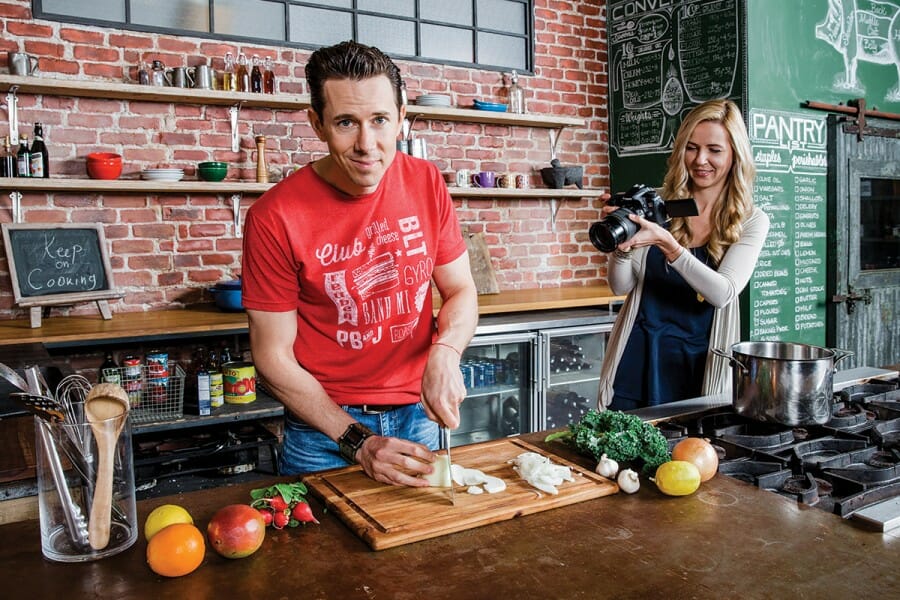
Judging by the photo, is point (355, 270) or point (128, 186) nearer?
point (355, 270)

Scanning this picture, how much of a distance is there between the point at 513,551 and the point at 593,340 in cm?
309

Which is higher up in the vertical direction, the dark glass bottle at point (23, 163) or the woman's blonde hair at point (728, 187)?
the dark glass bottle at point (23, 163)

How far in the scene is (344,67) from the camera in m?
1.48

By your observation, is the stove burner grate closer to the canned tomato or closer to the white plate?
the canned tomato

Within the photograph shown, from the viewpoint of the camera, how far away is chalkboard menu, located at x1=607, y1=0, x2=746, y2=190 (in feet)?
13.1

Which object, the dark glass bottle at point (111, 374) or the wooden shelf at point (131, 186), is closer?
the dark glass bottle at point (111, 374)

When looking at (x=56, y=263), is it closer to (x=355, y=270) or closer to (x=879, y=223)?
(x=355, y=270)

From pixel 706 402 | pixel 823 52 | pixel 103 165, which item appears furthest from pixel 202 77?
pixel 823 52

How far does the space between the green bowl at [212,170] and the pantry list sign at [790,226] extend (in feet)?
8.87

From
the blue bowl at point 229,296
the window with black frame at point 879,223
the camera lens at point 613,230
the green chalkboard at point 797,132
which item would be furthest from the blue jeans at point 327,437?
the window with black frame at point 879,223

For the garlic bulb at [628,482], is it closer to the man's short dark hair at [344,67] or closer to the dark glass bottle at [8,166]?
the man's short dark hair at [344,67]

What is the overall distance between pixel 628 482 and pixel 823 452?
0.50 metres

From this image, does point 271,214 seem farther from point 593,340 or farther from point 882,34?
point 882,34

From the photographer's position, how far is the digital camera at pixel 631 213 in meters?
1.92
